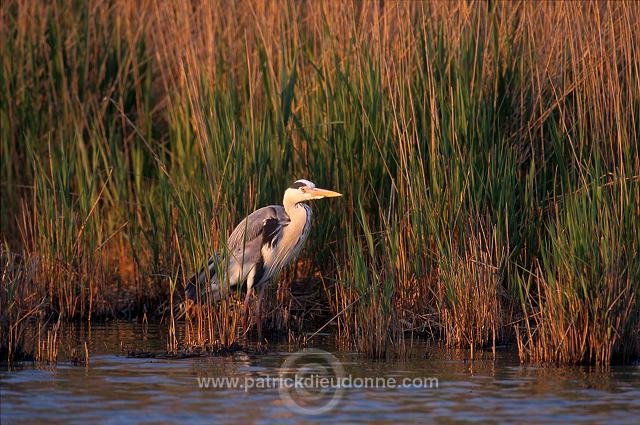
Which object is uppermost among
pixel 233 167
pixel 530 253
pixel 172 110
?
pixel 172 110

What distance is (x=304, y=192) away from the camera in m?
7.40

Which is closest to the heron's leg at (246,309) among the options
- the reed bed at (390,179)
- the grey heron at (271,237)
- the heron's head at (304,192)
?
the grey heron at (271,237)

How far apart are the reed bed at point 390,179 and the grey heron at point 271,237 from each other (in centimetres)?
21

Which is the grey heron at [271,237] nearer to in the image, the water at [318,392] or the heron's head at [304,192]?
the heron's head at [304,192]

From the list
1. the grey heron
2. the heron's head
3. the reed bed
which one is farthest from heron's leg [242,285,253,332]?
the heron's head

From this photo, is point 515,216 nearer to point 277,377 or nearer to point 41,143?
point 277,377

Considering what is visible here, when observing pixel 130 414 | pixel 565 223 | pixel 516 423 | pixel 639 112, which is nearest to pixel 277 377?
pixel 130 414

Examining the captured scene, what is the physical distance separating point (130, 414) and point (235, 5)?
15.5 feet

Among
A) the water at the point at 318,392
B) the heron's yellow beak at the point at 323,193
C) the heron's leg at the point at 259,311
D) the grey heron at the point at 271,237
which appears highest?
the heron's yellow beak at the point at 323,193

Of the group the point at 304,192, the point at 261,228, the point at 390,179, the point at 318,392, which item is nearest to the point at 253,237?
the point at 261,228

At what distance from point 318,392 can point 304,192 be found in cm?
225

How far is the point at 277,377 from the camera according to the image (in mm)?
5719

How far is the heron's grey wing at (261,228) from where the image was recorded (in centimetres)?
729

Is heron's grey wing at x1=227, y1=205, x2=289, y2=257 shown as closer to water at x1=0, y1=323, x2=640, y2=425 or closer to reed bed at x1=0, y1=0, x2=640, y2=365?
reed bed at x1=0, y1=0, x2=640, y2=365
